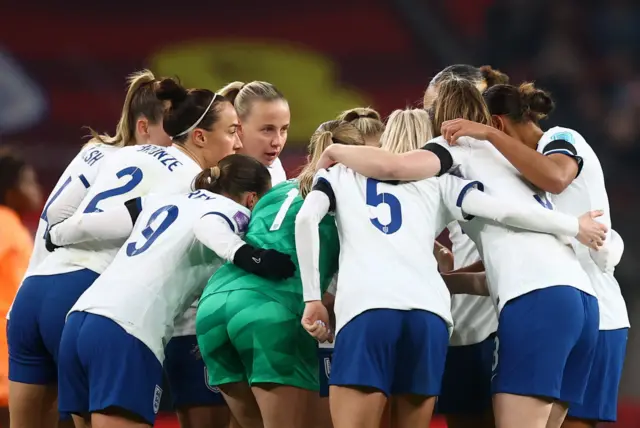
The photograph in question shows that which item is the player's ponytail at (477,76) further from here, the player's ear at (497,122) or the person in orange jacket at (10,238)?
the person in orange jacket at (10,238)

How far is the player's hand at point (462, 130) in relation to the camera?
388 centimetres

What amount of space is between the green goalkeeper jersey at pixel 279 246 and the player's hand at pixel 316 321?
9.9 inches

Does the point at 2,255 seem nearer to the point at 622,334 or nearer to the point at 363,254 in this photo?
the point at 363,254

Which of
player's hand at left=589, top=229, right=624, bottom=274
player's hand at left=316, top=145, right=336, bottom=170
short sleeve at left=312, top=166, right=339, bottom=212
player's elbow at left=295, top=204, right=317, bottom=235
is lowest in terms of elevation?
player's elbow at left=295, top=204, right=317, bottom=235

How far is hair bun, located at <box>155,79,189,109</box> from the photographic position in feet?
15.2

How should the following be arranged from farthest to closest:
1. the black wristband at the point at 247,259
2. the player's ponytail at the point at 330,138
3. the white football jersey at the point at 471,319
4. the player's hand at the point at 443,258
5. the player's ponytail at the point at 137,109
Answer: the player's ponytail at the point at 137,109 < the player's hand at the point at 443,258 < the white football jersey at the point at 471,319 < the player's ponytail at the point at 330,138 < the black wristband at the point at 247,259

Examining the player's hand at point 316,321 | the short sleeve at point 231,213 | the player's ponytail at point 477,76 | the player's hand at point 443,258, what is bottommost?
the player's hand at point 316,321

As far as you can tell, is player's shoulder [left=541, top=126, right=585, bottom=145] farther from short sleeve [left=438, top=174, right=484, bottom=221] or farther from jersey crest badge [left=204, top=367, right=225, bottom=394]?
jersey crest badge [left=204, top=367, right=225, bottom=394]

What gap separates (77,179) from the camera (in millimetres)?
4758

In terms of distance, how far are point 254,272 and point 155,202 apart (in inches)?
24.2

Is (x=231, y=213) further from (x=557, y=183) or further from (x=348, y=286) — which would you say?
A: (x=557, y=183)

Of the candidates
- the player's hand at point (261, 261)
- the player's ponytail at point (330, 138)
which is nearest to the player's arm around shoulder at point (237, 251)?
the player's hand at point (261, 261)

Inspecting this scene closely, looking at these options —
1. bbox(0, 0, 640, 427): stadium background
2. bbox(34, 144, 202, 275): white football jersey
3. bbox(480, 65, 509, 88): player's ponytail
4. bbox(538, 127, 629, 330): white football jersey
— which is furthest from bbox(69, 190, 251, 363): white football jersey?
bbox(0, 0, 640, 427): stadium background

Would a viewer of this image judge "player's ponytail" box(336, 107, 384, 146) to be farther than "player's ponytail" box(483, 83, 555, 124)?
Yes
